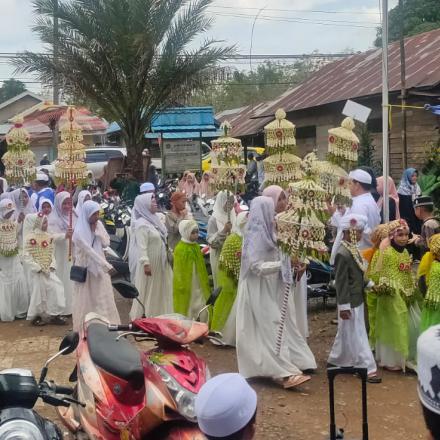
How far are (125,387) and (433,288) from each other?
3.46 meters

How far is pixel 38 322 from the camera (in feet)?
30.7

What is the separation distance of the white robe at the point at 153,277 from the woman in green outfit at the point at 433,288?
355 cm

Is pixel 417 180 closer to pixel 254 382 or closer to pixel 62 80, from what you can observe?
pixel 254 382

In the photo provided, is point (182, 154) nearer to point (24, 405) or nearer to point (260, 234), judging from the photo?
point (260, 234)

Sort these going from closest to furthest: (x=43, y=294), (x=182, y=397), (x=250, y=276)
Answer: (x=182, y=397)
(x=250, y=276)
(x=43, y=294)

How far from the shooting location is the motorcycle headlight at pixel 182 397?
3512 millimetres

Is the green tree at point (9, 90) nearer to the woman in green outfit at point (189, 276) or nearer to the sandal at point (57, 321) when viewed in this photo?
the sandal at point (57, 321)

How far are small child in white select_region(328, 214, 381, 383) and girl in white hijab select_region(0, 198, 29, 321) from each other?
189 inches

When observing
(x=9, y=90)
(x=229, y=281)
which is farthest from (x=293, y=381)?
(x=9, y=90)

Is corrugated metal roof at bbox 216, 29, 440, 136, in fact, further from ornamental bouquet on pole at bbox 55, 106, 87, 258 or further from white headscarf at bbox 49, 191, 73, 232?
white headscarf at bbox 49, 191, 73, 232

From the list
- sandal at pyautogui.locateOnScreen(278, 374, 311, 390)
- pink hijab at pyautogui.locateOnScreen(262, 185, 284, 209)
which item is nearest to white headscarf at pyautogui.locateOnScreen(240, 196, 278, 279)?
pink hijab at pyautogui.locateOnScreen(262, 185, 284, 209)

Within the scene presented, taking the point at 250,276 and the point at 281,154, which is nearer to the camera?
the point at 250,276

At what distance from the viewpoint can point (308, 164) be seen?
6434 mm

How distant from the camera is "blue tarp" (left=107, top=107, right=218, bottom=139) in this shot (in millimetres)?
19361
